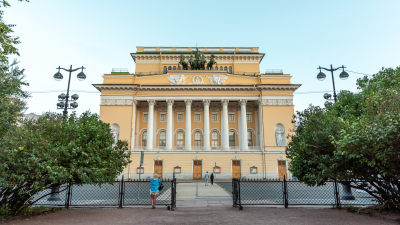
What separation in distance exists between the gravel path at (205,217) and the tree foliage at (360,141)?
1293 millimetres

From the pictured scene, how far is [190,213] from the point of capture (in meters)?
9.72

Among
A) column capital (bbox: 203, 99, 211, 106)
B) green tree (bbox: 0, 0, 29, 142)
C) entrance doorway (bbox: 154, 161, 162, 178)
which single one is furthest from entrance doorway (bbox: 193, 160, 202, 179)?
green tree (bbox: 0, 0, 29, 142)

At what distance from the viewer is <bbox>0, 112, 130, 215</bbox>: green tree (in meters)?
7.39

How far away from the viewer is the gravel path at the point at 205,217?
807 centimetres

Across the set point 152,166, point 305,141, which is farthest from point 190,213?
point 152,166

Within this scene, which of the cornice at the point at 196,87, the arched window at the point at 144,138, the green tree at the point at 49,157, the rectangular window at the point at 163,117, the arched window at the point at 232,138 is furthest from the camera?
the rectangular window at the point at 163,117

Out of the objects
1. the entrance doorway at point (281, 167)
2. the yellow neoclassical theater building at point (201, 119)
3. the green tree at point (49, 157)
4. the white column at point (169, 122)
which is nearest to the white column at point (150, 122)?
the yellow neoclassical theater building at point (201, 119)

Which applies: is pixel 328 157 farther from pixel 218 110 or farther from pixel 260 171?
pixel 218 110

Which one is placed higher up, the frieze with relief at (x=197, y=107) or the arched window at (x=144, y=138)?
the frieze with relief at (x=197, y=107)

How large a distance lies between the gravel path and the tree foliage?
1293 mm

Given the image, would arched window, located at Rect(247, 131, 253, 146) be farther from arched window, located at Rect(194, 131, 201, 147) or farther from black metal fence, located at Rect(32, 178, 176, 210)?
black metal fence, located at Rect(32, 178, 176, 210)

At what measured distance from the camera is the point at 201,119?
38562mm

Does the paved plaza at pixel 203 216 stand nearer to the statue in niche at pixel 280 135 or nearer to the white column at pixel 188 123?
the white column at pixel 188 123

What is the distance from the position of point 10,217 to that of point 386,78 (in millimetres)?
14219
